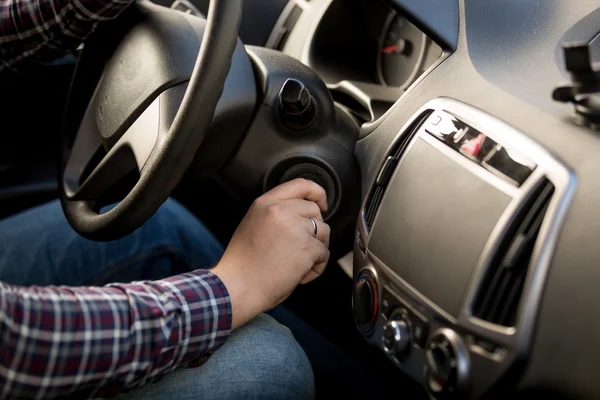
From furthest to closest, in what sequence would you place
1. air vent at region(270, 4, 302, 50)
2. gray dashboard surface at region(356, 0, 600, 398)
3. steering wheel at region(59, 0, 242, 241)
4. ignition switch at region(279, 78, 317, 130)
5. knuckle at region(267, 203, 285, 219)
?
1. air vent at region(270, 4, 302, 50)
2. ignition switch at region(279, 78, 317, 130)
3. knuckle at region(267, 203, 285, 219)
4. steering wheel at region(59, 0, 242, 241)
5. gray dashboard surface at region(356, 0, 600, 398)

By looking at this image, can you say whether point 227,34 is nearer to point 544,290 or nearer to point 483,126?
point 483,126

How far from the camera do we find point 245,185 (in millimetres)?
969

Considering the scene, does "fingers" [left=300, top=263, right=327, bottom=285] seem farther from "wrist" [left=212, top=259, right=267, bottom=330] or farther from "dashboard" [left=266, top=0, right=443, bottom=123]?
"dashboard" [left=266, top=0, right=443, bottom=123]

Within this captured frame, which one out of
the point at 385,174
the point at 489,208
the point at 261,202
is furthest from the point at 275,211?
the point at 489,208

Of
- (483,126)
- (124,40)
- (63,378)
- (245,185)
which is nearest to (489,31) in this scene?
A: (483,126)

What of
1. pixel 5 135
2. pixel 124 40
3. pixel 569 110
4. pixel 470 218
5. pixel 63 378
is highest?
pixel 569 110

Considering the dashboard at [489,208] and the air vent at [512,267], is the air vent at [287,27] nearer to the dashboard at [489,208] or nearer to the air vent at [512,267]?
the dashboard at [489,208]

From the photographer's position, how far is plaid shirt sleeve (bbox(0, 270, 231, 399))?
57cm

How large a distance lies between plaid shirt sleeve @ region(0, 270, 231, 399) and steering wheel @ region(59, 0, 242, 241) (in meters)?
0.12

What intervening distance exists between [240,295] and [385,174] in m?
0.22

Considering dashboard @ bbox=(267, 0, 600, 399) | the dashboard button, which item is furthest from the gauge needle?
the dashboard button

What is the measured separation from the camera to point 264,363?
768mm

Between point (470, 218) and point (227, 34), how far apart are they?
300mm

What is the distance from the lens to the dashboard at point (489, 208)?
1.88ft
